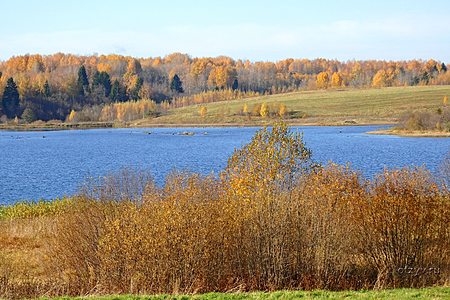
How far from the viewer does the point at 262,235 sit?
16.8 metres

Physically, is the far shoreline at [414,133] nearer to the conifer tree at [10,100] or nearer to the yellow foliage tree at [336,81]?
the conifer tree at [10,100]

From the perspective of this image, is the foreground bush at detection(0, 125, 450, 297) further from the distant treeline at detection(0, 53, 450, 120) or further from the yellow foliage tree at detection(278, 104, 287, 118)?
the distant treeline at detection(0, 53, 450, 120)

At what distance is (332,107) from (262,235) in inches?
4618

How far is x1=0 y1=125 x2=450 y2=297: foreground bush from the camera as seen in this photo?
16.2 metres

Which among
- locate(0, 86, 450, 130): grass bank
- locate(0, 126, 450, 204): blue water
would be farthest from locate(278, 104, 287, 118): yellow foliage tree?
locate(0, 126, 450, 204): blue water

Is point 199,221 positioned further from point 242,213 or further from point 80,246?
point 80,246

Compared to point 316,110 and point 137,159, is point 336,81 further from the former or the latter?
point 137,159

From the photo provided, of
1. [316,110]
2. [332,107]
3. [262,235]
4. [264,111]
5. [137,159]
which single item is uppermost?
[262,235]

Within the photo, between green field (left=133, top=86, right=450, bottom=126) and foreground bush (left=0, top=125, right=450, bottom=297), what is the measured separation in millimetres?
94829

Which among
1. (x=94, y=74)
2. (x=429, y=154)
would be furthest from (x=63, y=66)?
(x=429, y=154)

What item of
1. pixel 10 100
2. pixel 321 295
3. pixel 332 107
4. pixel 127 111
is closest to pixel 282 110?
pixel 332 107

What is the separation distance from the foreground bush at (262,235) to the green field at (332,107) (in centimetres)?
9483

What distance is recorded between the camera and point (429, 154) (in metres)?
53.9

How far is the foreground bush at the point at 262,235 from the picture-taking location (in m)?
16.2
